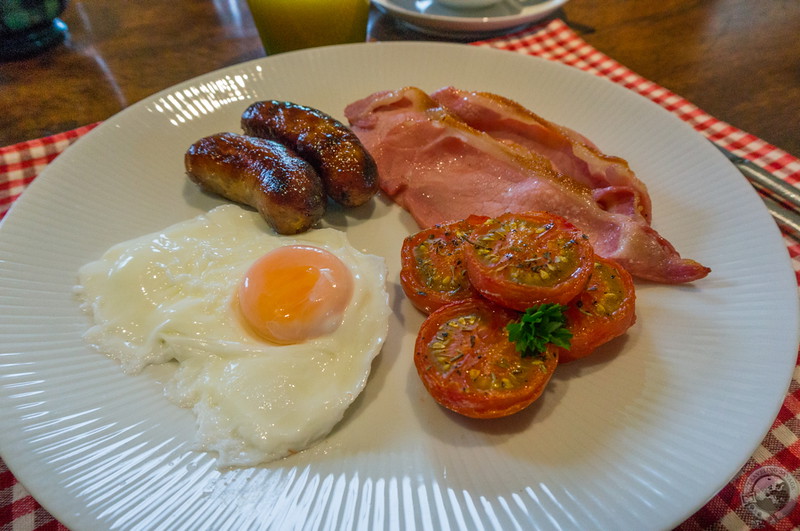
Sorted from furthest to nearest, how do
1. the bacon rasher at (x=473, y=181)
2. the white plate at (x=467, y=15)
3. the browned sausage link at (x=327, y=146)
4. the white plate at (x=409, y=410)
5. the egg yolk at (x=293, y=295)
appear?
the white plate at (x=467, y=15) < the browned sausage link at (x=327, y=146) < the bacon rasher at (x=473, y=181) < the egg yolk at (x=293, y=295) < the white plate at (x=409, y=410)

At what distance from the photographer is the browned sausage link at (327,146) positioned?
2.13m

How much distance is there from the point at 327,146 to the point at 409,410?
1228mm

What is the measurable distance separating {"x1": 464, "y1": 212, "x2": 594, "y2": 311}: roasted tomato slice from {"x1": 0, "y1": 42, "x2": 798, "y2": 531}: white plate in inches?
13.1

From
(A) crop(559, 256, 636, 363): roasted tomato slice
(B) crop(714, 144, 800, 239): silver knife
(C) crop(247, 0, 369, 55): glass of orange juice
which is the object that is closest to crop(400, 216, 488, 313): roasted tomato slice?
(A) crop(559, 256, 636, 363): roasted tomato slice

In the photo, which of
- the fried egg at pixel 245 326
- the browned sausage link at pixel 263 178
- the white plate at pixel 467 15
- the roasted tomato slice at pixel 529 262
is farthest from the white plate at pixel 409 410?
the white plate at pixel 467 15

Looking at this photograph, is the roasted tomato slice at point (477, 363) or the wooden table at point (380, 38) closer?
the roasted tomato slice at point (477, 363)

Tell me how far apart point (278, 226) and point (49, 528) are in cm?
122

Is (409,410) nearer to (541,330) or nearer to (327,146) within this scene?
(541,330)

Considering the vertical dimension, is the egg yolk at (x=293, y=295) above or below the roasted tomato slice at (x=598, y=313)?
below

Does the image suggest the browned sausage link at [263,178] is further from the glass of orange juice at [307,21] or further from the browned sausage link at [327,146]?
the glass of orange juice at [307,21]

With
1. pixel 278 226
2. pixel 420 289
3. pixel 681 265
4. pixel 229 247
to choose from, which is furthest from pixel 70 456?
pixel 681 265

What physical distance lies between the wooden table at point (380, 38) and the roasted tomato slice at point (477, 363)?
Answer: 7.55 feet

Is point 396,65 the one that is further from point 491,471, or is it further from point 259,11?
point 491,471

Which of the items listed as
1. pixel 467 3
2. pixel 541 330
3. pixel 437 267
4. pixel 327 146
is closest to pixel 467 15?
pixel 467 3
